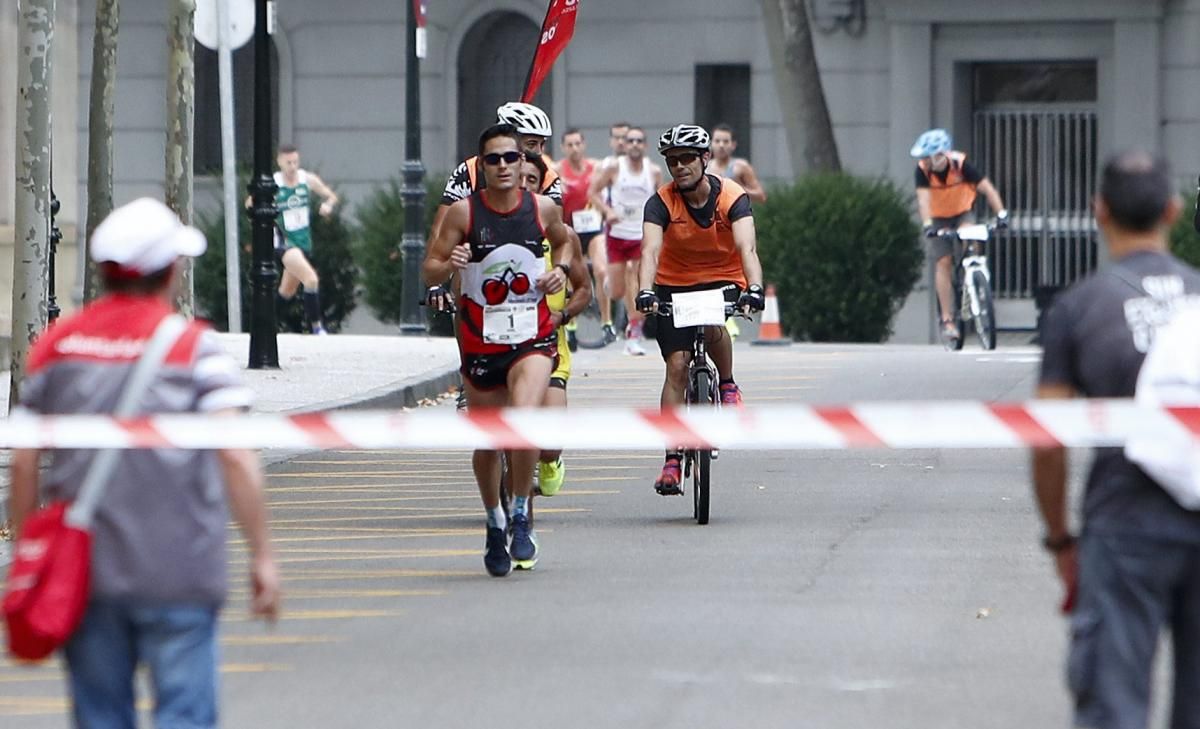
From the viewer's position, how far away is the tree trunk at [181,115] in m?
16.9

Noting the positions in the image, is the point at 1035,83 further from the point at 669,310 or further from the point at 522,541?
the point at 522,541

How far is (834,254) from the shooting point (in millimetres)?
26969

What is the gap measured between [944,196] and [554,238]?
39.5 ft

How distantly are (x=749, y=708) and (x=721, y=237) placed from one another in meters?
5.33

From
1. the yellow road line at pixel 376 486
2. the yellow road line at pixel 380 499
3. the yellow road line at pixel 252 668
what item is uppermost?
the yellow road line at pixel 376 486

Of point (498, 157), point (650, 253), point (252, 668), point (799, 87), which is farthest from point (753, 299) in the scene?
point (799, 87)

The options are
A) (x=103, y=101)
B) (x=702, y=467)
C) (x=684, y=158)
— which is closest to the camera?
(x=702, y=467)

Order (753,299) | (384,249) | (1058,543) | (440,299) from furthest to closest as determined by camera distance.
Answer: (384,249) → (753,299) → (440,299) → (1058,543)

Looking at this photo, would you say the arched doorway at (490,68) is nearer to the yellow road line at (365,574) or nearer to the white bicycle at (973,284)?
the white bicycle at (973,284)

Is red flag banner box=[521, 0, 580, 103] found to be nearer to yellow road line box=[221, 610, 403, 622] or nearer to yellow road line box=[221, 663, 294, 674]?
yellow road line box=[221, 610, 403, 622]

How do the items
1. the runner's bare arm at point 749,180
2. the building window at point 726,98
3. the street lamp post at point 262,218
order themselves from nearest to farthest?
the street lamp post at point 262,218, the runner's bare arm at point 749,180, the building window at point 726,98

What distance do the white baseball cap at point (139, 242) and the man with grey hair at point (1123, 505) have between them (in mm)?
1825

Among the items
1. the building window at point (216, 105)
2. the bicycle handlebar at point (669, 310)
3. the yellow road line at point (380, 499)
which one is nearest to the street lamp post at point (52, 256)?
the yellow road line at point (380, 499)

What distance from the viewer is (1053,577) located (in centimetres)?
995
